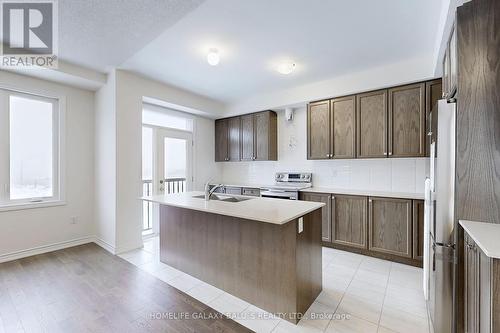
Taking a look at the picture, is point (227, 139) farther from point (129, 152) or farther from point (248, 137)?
point (129, 152)

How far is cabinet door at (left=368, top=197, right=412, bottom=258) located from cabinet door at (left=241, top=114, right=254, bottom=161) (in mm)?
2348

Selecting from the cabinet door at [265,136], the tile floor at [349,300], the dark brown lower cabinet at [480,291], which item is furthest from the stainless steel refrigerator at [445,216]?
the cabinet door at [265,136]

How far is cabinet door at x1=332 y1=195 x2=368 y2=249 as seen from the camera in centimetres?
310

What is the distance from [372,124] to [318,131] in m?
0.79

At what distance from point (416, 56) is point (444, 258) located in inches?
98.6

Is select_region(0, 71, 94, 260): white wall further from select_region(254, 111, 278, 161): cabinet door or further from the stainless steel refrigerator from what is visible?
the stainless steel refrigerator

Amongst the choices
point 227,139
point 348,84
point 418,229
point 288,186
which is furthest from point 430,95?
point 227,139

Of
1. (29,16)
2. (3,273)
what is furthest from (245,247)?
(29,16)

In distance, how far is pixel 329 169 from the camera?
3.93 metres

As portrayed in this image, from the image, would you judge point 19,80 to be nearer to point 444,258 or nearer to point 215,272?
point 215,272

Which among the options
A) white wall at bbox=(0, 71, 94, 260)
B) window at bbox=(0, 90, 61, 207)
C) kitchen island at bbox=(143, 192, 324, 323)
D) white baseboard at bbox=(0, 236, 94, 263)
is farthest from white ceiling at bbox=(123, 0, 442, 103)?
white baseboard at bbox=(0, 236, 94, 263)

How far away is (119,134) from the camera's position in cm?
324

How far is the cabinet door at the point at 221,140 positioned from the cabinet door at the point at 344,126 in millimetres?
2347

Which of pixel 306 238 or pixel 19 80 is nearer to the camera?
pixel 306 238
